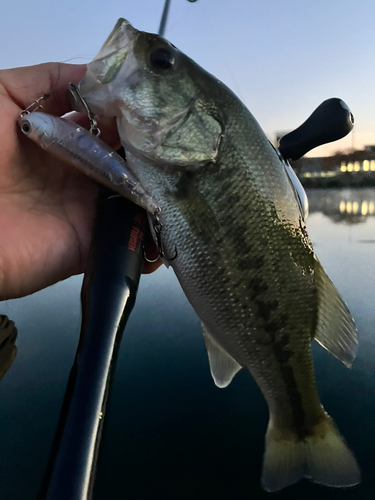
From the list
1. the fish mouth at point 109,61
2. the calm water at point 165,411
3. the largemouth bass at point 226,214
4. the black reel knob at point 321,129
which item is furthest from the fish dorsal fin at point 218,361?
the calm water at point 165,411

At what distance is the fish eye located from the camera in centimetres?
82

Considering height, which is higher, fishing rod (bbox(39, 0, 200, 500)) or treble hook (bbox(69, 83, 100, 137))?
treble hook (bbox(69, 83, 100, 137))

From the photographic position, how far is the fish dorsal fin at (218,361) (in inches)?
35.3

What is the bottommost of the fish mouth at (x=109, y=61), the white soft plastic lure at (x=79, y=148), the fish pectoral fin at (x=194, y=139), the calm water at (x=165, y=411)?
the calm water at (x=165, y=411)

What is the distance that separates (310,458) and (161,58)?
3.94ft

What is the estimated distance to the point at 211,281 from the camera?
0.81m

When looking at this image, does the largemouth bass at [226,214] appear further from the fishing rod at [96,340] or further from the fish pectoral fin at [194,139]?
the fishing rod at [96,340]

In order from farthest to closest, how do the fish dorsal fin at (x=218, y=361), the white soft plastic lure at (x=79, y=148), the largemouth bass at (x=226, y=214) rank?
the fish dorsal fin at (x=218, y=361) → the largemouth bass at (x=226, y=214) → the white soft plastic lure at (x=79, y=148)

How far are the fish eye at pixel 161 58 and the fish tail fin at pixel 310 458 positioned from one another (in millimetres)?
1097

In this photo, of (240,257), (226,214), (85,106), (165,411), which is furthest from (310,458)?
(165,411)

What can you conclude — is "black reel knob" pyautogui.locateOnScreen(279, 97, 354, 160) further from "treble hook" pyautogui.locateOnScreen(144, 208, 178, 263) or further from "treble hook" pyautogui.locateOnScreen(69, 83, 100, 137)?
"treble hook" pyautogui.locateOnScreen(69, 83, 100, 137)

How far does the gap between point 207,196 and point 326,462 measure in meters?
0.81

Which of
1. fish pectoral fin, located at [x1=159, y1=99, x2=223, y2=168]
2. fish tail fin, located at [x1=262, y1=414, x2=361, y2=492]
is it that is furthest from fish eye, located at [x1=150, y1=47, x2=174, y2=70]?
fish tail fin, located at [x1=262, y1=414, x2=361, y2=492]

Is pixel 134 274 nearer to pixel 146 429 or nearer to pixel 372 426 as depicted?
pixel 146 429
